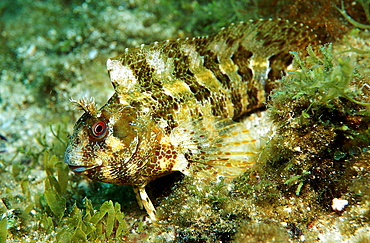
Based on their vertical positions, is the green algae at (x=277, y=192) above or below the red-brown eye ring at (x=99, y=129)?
below

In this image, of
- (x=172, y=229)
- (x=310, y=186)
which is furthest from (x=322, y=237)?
(x=172, y=229)

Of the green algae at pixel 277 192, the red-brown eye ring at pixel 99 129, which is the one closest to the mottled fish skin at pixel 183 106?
the red-brown eye ring at pixel 99 129

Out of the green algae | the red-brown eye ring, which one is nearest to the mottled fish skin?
the red-brown eye ring

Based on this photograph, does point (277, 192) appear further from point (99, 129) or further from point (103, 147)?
point (99, 129)

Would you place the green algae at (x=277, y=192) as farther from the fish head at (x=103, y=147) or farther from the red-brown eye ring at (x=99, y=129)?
the red-brown eye ring at (x=99, y=129)

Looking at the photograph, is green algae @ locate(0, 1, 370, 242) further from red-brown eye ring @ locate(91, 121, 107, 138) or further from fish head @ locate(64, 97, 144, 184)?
red-brown eye ring @ locate(91, 121, 107, 138)

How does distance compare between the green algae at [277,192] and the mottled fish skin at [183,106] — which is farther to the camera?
the mottled fish skin at [183,106]

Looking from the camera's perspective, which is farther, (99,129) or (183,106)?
(183,106)

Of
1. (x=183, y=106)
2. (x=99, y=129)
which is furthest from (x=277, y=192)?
(x=99, y=129)
